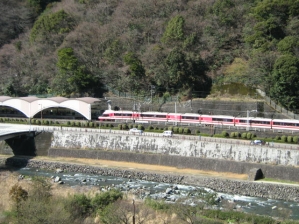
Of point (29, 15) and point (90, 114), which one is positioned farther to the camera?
point (29, 15)

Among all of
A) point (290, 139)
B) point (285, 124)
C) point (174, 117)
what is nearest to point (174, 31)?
point (174, 117)

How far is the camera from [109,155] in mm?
44156

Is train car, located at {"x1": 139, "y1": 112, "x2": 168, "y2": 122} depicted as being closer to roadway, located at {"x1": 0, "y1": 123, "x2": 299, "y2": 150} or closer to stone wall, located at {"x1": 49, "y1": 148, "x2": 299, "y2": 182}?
roadway, located at {"x1": 0, "y1": 123, "x2": 299, "y2": 150}

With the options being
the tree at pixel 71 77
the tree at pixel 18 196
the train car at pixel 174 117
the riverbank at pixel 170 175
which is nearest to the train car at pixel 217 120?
the train car at pixel 174 117

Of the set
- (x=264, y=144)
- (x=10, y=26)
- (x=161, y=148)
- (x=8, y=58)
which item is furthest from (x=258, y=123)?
(x=10, y=26)

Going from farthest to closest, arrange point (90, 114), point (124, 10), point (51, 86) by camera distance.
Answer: point (124, 10) < point (51, 86) < point (90, 114)

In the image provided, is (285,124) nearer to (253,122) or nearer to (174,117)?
(253,122)

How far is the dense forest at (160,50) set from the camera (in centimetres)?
5376

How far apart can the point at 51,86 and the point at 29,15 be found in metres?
26.3

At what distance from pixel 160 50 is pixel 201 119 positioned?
564 inches

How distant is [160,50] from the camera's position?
5969cm

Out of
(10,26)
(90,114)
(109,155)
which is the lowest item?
(109,155)

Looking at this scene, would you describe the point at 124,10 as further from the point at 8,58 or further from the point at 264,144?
the point at 264,144

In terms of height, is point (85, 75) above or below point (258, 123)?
above
